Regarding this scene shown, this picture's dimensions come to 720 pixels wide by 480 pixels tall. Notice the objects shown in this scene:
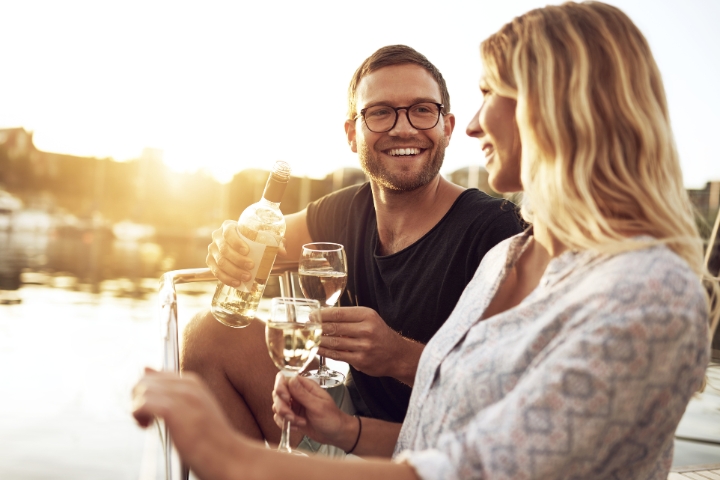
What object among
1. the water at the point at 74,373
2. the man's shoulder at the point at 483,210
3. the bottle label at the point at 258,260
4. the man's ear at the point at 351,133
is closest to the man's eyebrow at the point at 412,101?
the man's ear at the point at 351,133

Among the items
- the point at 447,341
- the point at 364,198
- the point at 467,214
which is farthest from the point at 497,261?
the point at 364,198

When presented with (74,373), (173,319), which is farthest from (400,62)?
(74,373)

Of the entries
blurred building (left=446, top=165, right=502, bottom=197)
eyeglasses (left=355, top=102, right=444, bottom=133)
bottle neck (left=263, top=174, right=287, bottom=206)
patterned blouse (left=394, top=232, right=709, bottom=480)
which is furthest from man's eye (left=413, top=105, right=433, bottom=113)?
patterned blouse (left=394, top=232, right=709, bottom=480)

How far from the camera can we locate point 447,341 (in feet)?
3.99

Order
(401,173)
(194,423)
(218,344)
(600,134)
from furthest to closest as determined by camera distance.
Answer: (401,173) → (218,344) → (600,134) → (194,423)

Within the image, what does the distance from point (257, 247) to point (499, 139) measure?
69cm

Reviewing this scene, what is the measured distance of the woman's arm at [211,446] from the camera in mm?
805

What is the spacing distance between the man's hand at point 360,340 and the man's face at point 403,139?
0.80 m

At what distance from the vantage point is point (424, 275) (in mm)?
2148

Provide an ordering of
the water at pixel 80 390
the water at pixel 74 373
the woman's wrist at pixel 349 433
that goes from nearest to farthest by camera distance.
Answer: the woman's wrist at pixel 349 433 → the water at pixel 80 390 → the water at pixel 74 373

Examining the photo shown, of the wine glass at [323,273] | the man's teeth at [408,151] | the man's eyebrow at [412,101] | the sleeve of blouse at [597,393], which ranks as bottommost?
the wine glass at [323,273]

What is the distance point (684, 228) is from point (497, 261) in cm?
45

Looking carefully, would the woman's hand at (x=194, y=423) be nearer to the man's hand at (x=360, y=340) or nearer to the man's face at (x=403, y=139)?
the man's hand at (x=360, y=340)

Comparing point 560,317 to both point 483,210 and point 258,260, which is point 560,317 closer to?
point 258,260
